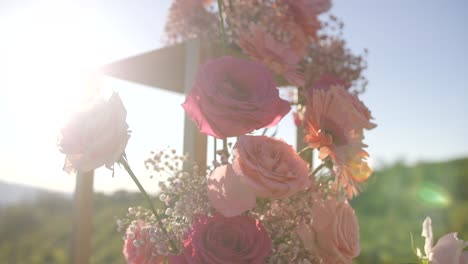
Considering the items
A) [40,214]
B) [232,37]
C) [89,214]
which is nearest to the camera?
[232,37]

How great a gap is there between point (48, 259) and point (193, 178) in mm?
2882

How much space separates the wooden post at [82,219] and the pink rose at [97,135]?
3.46ft

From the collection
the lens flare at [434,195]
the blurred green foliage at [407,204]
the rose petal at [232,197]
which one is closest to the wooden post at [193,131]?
the rose petal at [232,197]

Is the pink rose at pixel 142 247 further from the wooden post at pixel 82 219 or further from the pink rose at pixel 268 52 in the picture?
the wooden post at pixel 82 219

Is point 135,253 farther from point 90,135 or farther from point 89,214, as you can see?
point 89,214

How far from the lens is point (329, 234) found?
1.70 ft

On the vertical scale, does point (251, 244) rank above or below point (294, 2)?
below

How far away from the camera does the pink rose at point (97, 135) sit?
0.45 metres

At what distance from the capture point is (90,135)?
451 mm

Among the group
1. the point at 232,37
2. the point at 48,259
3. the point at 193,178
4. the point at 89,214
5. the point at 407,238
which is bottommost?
the point at 48,259

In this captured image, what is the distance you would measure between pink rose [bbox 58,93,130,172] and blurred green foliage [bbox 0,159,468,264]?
2.23 meters

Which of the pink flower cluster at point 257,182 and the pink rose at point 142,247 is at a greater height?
the pink flower cluster at point 257,182

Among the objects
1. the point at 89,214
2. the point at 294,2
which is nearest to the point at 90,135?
the point at 294,2

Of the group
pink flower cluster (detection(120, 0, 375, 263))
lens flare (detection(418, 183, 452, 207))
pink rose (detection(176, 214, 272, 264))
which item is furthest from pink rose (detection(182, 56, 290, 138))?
lens flare (detection(418, 183, 452, 207))
